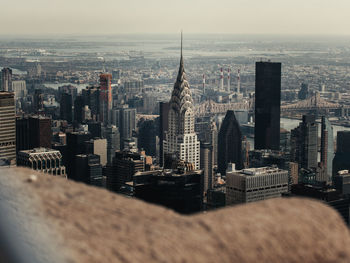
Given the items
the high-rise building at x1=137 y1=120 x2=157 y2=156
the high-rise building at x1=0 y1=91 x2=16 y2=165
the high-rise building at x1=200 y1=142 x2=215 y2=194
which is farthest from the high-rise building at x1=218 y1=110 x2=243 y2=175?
the high-rise building at x1=0 y1=91 x2=16 y2=165

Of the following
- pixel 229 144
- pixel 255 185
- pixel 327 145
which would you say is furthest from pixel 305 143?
pixel 255 185

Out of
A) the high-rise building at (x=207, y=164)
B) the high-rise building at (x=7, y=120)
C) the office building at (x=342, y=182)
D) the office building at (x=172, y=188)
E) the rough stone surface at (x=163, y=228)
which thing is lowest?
the high-rise building at (x=207, y=164)

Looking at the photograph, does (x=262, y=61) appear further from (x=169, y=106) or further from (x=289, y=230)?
(x=289, y=230)

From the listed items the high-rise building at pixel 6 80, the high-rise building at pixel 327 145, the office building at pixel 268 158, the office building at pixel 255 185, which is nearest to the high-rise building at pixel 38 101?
the high-rise building at pixel 6 80

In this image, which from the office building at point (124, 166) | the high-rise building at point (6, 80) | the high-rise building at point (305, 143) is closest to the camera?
the office building at point (124, 166)

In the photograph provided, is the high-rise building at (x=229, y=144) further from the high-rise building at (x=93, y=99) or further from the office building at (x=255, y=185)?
the high-rise building at (x=93, y=99)

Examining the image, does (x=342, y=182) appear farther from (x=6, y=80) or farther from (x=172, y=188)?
(x=6, y=80)

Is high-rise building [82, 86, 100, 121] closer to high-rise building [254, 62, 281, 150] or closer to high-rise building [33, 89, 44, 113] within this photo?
high-rise building [33, 89, 44, 113]
